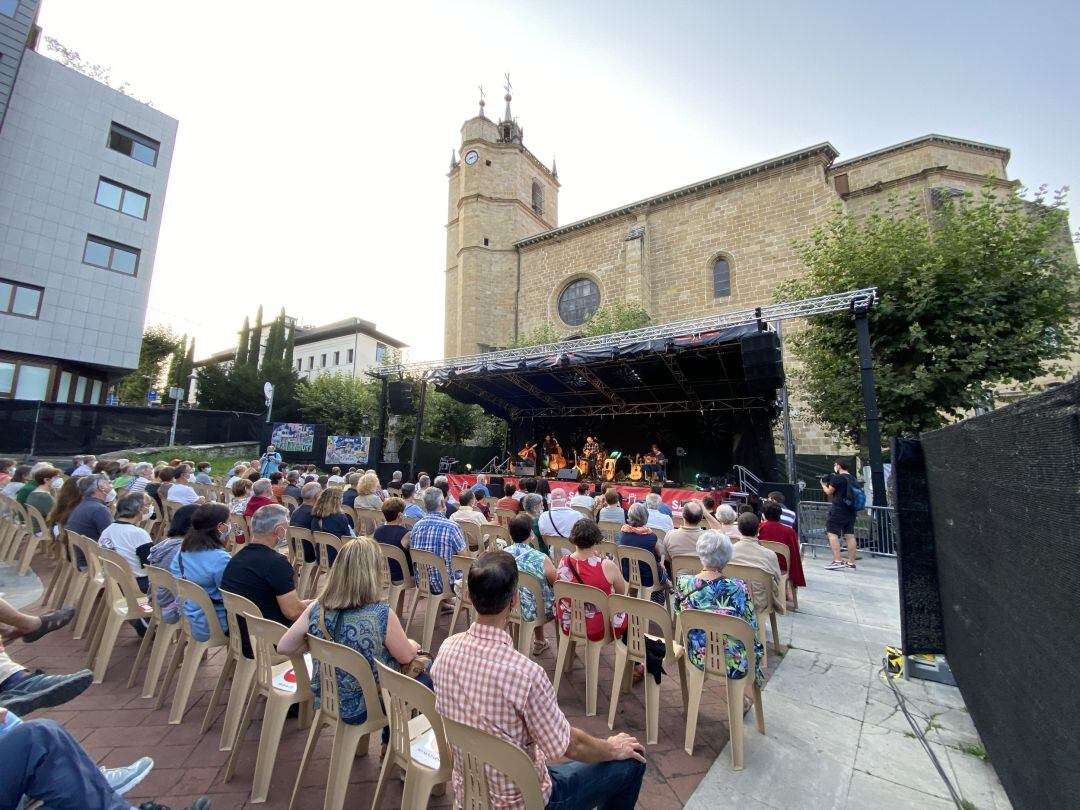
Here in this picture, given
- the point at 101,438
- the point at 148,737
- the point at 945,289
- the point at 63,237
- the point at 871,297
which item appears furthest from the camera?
the point at 63,237

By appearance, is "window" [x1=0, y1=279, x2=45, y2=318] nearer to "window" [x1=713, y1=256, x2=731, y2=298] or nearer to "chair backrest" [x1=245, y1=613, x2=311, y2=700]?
"chair backrest" [x1=245, y1=613, x2=311, y2=700]

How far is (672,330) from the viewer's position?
10.2 m

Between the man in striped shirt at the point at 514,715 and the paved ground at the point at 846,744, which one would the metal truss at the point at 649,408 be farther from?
the man in striped shirt at the point at 514,715

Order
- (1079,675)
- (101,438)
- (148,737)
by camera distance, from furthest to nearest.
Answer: (101,438), (148,737), (1079,675)

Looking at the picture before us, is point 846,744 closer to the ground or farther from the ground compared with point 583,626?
closer to the ground

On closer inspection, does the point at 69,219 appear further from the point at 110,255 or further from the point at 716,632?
the point at 716,632

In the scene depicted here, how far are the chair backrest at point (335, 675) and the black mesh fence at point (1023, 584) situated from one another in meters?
2.33

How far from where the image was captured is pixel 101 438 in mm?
12961

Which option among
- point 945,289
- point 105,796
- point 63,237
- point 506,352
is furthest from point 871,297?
point 63,237

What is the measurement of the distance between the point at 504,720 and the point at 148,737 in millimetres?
2328

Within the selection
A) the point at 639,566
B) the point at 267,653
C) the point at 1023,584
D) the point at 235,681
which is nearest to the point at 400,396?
the point at 639,566

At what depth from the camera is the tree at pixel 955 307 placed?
9258 millimetres

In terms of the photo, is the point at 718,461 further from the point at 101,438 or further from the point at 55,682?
the point at 101,438

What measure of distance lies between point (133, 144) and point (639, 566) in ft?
79.2
